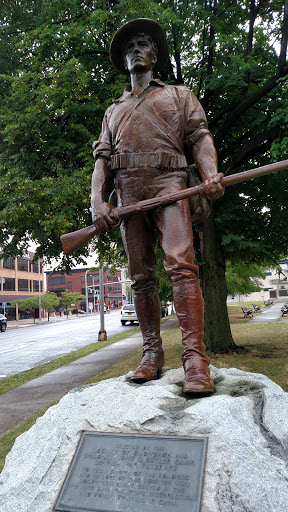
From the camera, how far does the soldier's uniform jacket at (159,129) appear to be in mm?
3375

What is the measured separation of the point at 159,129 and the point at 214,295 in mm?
6474

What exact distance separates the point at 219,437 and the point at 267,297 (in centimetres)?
6082

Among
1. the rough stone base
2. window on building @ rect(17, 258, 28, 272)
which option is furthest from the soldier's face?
window on building @ rect(17, 258, 28, 272)

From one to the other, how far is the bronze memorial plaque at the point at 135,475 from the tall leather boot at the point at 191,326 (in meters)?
0.59

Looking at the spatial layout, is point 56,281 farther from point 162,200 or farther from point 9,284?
point 162,200

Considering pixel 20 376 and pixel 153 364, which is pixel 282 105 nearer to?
pixel 153 364

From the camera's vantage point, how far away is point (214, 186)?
9.82ft

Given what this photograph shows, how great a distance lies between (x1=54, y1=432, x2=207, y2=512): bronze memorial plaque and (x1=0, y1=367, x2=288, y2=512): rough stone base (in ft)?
0.17

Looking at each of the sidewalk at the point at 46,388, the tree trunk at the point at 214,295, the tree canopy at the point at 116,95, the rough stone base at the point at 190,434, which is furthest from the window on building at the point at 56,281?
the rough stone base at the point at 190,434

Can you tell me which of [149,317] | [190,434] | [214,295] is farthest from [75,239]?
[214,295]

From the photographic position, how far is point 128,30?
11.8 feet

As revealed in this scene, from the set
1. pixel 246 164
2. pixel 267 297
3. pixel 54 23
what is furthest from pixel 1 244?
pixel 267 297

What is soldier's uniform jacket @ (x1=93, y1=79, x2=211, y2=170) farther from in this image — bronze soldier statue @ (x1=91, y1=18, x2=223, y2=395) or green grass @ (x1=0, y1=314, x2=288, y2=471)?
green grass @ (x1=0, y1=314, x2=288, y2=471)

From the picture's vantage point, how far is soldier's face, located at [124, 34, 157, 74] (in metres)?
3.56
